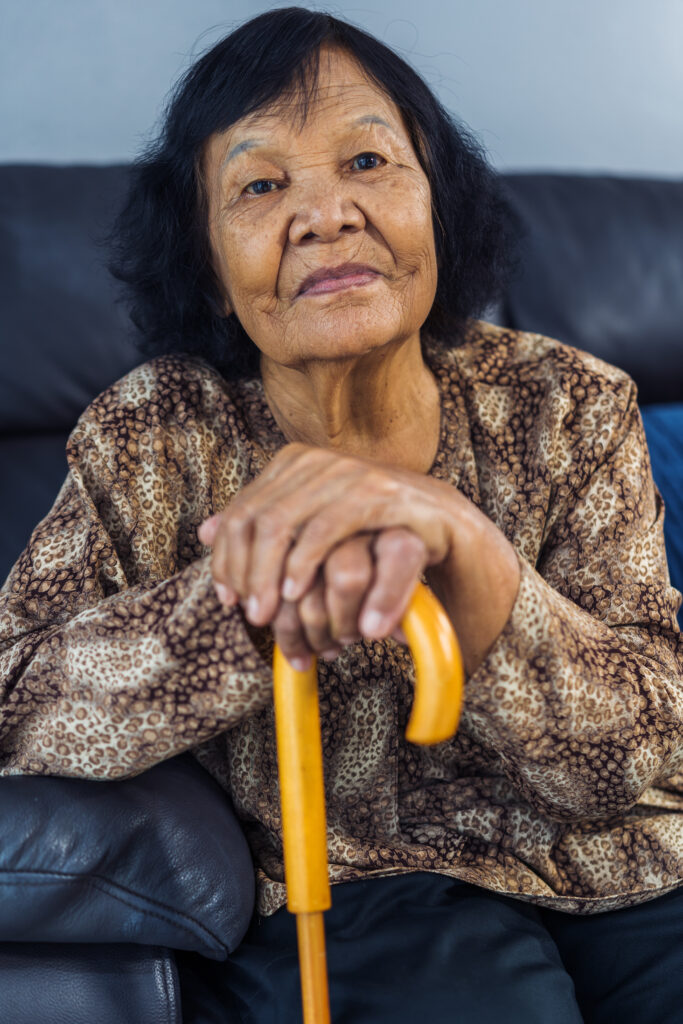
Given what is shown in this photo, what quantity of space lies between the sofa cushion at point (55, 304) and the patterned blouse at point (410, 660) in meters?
0.45

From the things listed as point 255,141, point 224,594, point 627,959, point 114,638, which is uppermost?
point 255,141

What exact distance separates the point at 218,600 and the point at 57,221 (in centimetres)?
103

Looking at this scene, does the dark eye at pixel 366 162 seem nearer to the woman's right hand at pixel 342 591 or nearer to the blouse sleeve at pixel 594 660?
the blouse sleeve at pixel 594 660

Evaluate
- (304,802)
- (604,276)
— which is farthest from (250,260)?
(604,276)

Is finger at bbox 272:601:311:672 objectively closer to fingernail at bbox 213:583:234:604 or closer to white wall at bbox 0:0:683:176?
fingernail at bbox 213:583:234:604

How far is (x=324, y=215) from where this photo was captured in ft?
3.44

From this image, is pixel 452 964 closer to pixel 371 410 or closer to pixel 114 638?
pixel 114 638

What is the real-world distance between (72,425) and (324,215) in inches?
30.9

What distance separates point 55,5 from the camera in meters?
1.89

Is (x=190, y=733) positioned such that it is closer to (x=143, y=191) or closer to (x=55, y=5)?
(x=143, y=191)

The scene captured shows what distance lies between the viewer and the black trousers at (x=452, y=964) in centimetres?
93

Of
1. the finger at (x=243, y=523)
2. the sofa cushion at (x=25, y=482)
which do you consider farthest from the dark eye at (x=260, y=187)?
the sofa cushion at (x=25, y=482)

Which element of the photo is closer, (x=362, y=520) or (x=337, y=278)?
(x=362, y=520)

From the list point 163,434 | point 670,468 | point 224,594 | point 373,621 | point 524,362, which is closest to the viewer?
point 373,621
